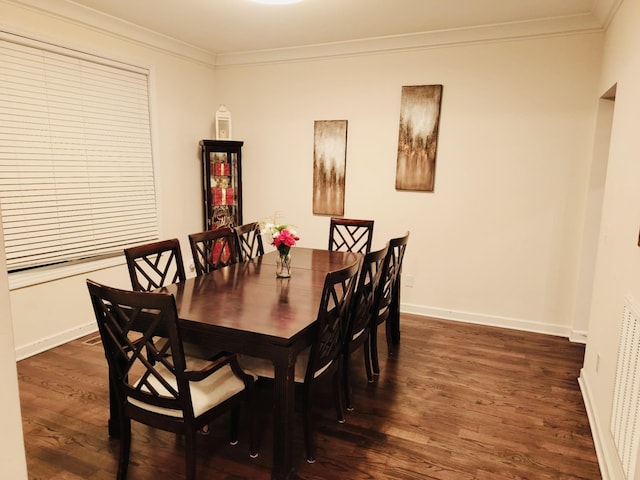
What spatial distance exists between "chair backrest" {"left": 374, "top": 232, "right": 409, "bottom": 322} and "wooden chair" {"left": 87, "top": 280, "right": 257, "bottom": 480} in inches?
48.0

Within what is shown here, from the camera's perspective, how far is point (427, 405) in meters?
2.71

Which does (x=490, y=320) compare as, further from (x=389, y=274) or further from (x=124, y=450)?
(x=124, y=450)

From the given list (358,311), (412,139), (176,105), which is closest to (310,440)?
(358,311)

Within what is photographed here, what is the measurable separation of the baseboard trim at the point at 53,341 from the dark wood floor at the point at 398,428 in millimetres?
82

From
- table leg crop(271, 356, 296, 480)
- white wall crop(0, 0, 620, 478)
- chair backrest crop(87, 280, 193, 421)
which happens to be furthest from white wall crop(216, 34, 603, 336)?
chair backrest crop(87, 280, 193, 421)

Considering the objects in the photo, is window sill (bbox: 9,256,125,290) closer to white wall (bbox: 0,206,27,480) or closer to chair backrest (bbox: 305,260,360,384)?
chair backrest (bbox: 305,260,360,384)

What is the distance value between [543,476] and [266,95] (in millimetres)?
4293

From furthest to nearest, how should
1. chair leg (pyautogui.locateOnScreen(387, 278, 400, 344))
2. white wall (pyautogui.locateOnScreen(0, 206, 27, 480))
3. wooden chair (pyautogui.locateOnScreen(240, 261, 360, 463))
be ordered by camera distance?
chair leg (pyautogui.locateOnScreen(387, 278, 400, 344)) → wooden chair (pyautogui.locateOnScreen(240, 261, 360, 463)) → white wall (pyautogui.locateOnScreen(0, 206, 27, 480))

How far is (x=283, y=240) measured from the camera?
109 inches

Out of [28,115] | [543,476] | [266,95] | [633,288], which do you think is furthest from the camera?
[266,95]

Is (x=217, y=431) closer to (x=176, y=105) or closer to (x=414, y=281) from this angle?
(x=414, y=281)

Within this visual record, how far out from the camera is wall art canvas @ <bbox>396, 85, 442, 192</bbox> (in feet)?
13.4

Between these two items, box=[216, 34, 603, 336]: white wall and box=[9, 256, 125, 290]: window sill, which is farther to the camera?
box=[216, 34, 603, 336]: white wall

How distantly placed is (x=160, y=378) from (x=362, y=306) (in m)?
1.25
